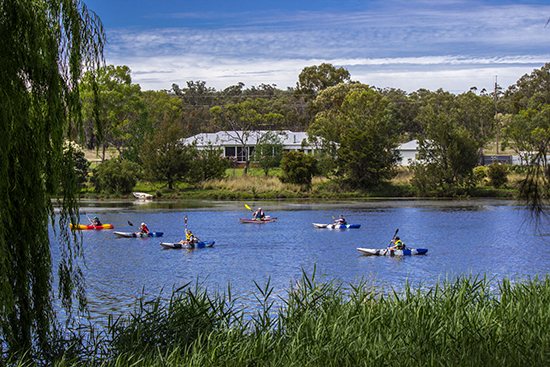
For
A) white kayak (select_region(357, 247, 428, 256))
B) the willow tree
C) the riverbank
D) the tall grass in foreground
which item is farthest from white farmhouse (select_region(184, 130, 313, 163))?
the willow tree

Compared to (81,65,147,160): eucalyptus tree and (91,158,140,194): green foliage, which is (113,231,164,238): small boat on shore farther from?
(81,65,147,160): eucalyptus tree

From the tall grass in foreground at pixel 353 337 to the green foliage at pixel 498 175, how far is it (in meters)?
41.6

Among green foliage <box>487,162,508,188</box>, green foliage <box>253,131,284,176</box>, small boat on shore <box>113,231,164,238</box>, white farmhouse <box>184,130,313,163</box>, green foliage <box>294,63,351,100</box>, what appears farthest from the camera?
green foliage <box>294,63,351,100</box>

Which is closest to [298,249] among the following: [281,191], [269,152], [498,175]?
[281,191]

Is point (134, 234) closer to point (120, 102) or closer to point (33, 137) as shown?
point (33, 137)

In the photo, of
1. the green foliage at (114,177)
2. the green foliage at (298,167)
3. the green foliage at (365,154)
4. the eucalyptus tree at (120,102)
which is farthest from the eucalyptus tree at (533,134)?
the eucalyptus tree at (120,102)

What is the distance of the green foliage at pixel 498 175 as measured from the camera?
1929 inches

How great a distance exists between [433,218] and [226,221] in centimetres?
1347

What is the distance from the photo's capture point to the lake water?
17812 millimetres

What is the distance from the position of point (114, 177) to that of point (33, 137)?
46.3 meters

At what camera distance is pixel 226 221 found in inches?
1399

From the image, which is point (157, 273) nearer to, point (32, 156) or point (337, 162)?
point (32, 156)

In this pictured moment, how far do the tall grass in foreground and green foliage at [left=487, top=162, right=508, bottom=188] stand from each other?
41629 millimetres

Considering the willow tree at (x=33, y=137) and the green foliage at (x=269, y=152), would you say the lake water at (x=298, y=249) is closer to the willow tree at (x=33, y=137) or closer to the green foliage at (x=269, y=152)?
the willow tree at (x=33, y=137)
